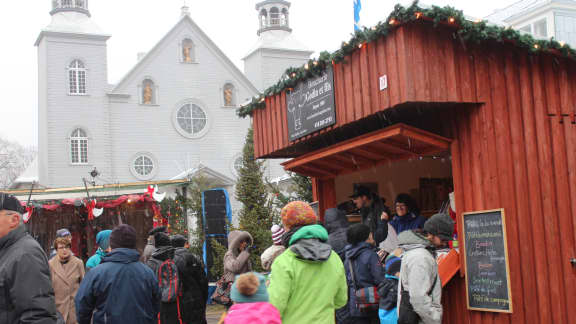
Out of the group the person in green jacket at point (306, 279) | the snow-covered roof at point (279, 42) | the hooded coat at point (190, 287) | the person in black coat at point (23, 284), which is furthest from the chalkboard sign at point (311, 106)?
the snow-covered roof at point (279, 42)

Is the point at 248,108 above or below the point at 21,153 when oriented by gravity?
below

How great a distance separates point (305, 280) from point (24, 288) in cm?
201

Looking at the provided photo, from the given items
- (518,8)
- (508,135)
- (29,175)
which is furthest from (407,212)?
(29,175)

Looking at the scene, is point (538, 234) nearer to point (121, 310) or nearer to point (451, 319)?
point (451, 319)

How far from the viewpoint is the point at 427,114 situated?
8.33 metres

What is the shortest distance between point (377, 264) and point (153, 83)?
113ft

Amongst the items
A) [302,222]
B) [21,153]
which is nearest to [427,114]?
[302,222]

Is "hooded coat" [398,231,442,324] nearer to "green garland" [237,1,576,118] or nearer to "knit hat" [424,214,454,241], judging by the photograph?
"knit hat" [424,214,454,241]

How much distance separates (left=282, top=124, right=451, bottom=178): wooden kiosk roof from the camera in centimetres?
782

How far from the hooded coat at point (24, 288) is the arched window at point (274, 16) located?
135 ft

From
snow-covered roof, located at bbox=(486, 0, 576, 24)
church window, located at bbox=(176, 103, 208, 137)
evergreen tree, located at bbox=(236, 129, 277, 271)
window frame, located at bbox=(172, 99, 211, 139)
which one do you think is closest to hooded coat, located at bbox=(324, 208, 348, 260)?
snow-covered roof, located at bbox=(486, 0, 576, 24)

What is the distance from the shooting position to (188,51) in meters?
41.0

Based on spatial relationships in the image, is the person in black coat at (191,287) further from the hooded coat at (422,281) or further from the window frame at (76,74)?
the window frame at (76,74)

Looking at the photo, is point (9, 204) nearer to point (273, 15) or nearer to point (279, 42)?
point (279, 42)
